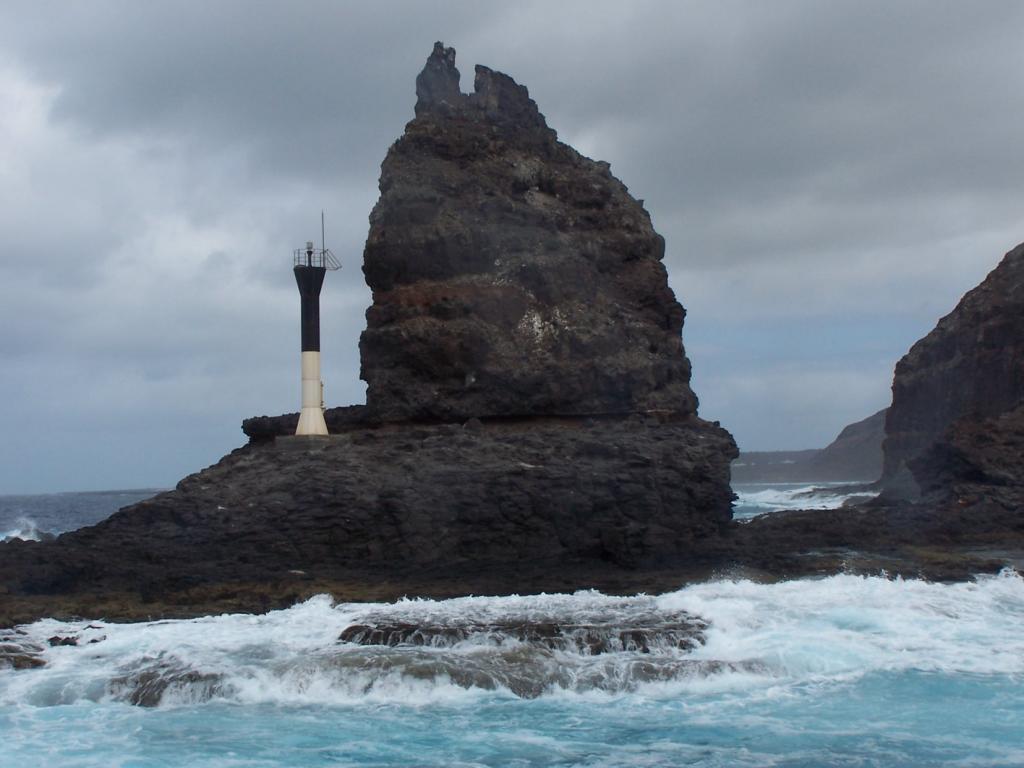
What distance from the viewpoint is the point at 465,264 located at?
24.7 meters

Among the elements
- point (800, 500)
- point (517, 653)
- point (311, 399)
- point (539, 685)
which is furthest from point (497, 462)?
point (800, 500)

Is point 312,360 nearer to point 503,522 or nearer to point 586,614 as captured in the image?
point 503,522

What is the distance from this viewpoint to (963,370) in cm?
4050

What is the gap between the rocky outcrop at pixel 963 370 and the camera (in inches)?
1476

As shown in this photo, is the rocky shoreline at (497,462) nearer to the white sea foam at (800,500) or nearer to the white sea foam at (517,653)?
the white sea foam at (517,653)

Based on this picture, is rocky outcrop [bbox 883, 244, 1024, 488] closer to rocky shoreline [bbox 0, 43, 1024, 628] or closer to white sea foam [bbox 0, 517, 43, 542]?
rocky shoreline [bbox 0, 43, 1024, 628]

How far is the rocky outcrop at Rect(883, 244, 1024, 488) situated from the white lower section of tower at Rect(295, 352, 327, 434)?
1669cm

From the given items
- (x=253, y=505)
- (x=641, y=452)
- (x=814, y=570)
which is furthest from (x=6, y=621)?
(x=814, y=570)

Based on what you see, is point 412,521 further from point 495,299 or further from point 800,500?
point 800,500

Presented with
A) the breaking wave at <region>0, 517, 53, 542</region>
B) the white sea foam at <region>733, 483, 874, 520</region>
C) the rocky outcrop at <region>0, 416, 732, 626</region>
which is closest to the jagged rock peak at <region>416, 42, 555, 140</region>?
the rocky outcrop at <region>0, 416, 732, 626</region>

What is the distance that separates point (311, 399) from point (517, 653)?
10.6 metres

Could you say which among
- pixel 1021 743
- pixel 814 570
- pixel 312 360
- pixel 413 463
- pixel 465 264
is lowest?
pixel 1021 743

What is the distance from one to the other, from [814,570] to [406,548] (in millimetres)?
6871

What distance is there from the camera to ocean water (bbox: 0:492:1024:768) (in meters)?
13.0
